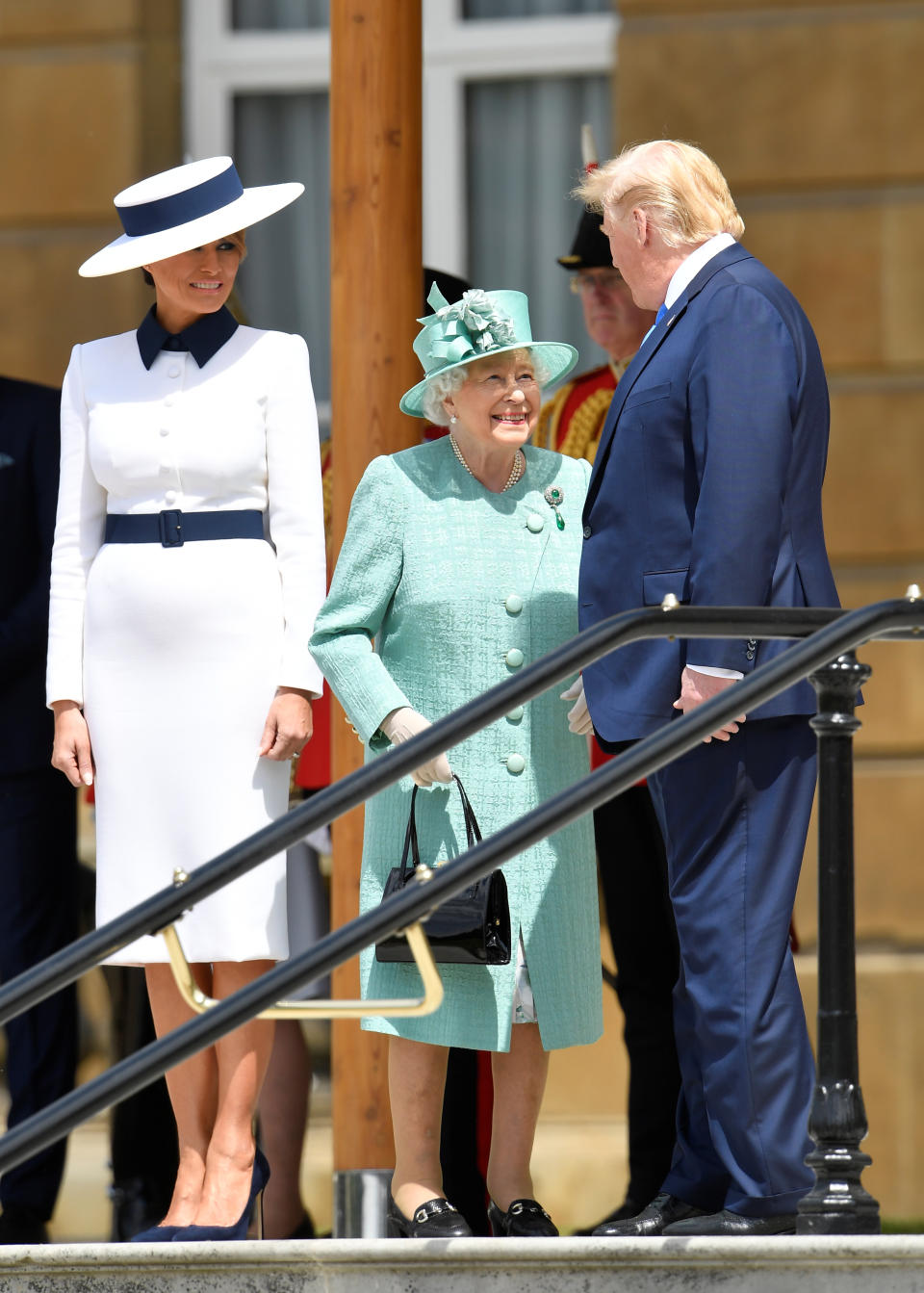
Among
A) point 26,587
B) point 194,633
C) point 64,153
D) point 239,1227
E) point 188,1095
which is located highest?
point 64,153

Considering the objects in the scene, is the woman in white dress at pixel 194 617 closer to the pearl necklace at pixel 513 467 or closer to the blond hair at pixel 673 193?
the pearl necklace at pixel 513 467

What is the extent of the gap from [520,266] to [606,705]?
125 inches

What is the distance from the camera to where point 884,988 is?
18.3 feet

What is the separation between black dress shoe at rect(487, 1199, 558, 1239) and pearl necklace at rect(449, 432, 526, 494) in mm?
1252

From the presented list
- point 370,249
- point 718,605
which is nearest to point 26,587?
point 370,249

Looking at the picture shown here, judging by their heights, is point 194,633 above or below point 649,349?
below

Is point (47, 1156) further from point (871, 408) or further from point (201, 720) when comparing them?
point (871, 408)

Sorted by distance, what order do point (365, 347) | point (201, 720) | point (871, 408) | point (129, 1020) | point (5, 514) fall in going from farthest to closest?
point (871, 408), point (129, 1020), point (5, 514), point (365, 347), point (201, 720)

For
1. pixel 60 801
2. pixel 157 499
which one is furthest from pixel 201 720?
pixel 60 801

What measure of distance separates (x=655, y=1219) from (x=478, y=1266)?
419mm

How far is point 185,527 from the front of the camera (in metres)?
3.58

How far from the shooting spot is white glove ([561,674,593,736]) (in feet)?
11.3

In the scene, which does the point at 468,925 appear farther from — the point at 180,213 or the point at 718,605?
the point at 180,213

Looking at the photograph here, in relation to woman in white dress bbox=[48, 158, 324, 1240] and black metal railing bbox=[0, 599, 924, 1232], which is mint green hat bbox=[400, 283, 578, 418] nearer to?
woman in white dress bbox=[48, 158, 324, 1240]
